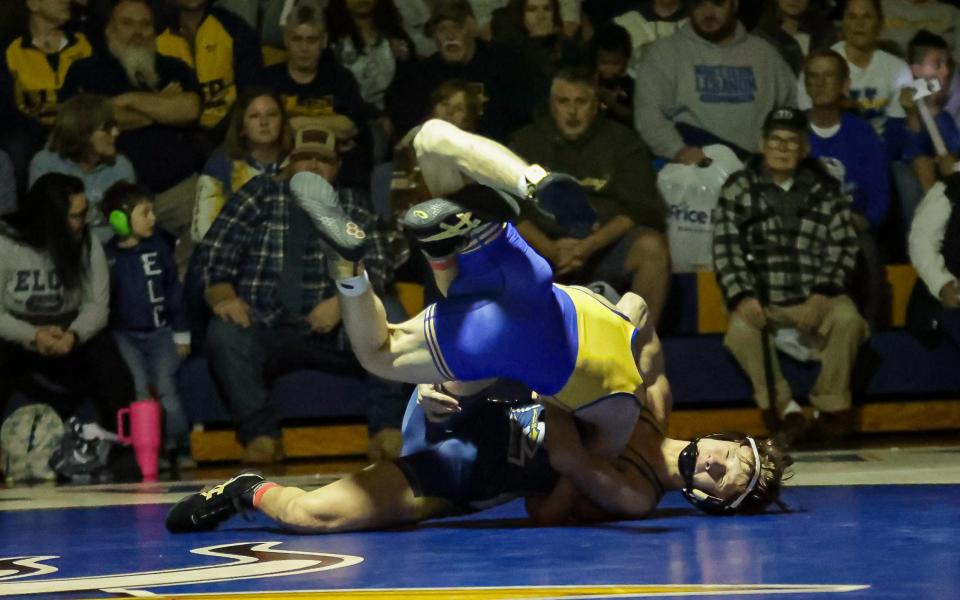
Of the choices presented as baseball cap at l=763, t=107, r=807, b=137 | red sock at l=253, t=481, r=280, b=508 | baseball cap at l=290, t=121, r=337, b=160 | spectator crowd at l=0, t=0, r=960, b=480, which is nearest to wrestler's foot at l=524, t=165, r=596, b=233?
red sock at l=253, t=481, r=280, b=508

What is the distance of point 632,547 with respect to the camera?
13.1ft

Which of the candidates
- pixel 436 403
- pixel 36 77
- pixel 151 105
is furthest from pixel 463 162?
pixel 36 77

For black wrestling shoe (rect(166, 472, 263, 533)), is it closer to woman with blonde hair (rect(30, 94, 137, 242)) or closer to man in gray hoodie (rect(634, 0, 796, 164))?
woman with blonde hair (rect(30, 94, 137, 242))

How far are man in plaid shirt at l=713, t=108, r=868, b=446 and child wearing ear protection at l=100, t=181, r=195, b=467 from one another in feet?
7.99

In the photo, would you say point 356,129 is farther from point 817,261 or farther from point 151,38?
point 817,261

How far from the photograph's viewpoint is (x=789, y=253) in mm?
7340

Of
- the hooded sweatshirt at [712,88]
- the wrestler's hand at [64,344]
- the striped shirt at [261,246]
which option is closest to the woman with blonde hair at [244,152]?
the striped shirt at [261,246]

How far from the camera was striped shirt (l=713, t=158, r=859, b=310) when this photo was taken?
7316 mm

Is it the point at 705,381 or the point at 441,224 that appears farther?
the point at 705,381

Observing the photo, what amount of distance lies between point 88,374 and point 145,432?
441 millimetres

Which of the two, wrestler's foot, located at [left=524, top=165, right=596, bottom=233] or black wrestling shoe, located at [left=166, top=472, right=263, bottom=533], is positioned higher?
wrestler's foot, located at [left=524, top=165, right=596, bottom=233]

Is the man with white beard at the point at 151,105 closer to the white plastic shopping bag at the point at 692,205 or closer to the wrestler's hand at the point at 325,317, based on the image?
the wrestler's hand at the point at 325,317

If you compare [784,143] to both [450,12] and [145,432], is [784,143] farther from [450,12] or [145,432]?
[145,432]

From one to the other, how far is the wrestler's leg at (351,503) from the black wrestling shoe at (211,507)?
8 centimetres
